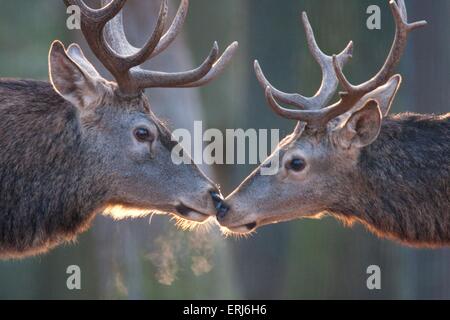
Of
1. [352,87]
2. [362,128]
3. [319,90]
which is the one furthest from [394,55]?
[319,90]

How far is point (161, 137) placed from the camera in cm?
909

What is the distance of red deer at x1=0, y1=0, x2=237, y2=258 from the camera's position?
8844 millimetres

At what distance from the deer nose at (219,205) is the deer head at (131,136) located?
0.01 meters

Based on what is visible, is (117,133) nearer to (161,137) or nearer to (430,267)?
(161,137)

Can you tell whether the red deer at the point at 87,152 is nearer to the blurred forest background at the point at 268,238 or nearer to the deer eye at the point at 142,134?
the deer eye at the point at 142,134

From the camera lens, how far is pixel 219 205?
9.10 m

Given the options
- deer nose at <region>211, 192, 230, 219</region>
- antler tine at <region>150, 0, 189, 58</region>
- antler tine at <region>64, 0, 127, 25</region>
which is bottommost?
deer nose at <region>211, 192, 230, 219</region>

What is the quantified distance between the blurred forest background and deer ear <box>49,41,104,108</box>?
11.9 ft

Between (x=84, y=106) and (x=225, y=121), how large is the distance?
37.0 feet

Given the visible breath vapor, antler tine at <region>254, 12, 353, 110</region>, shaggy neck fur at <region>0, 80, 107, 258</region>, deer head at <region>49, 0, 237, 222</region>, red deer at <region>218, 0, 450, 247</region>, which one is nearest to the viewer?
shaggy neck fur at <region>0, 80, 107, 258</region>

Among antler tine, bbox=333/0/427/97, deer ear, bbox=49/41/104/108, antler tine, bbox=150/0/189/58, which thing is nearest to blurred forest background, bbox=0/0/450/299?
antler tine, bbox=150/0/189/58

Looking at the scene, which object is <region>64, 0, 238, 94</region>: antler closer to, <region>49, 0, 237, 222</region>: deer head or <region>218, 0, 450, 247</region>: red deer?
<region>49, 0, 237, 222</region>: deer head

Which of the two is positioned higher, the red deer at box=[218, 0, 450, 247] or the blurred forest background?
the blurred forest background

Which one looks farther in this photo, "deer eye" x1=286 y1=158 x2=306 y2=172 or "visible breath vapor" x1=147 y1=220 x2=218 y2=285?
"visible breath vapor" x1=147 y1=220 x2=218 y2=285
